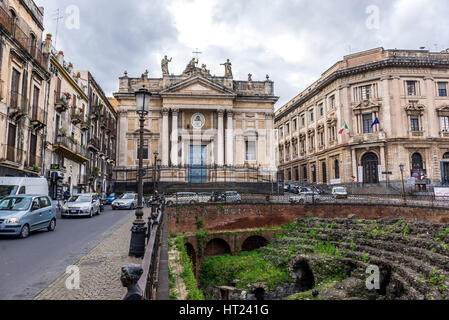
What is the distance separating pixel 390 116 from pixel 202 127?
2242 centimetres

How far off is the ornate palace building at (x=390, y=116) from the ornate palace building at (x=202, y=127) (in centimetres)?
893

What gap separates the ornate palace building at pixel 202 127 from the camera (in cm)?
3781

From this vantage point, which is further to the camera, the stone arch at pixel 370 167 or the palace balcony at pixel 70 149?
the stone arch at pixel 370 167

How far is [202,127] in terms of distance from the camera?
39.4 metres

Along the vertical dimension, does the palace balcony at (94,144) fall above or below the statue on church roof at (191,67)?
below

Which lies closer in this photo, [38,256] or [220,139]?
[38,256]

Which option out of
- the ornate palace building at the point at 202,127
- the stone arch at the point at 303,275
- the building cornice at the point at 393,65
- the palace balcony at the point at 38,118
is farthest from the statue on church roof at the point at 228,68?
the stone arch at the point at 303,275

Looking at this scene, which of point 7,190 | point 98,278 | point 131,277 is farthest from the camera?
point 7,190

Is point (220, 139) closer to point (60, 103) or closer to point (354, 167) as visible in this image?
point (354, 167)

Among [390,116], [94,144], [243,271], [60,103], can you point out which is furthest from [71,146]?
[390,116]

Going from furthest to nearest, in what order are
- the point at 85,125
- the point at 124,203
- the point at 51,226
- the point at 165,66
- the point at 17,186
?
the point at 165,66, the point at 85,125, the point at 124,203, the point at 17,186, the point at 51,226

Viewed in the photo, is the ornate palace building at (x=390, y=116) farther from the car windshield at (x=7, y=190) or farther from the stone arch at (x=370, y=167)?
the car windshield at (x=7, y=190)

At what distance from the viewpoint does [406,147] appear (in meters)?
36.6

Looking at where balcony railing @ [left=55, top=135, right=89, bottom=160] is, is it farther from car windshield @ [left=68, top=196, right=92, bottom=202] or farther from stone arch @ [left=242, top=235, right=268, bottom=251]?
stone arch @ [left=242, top=235, right=268, bottom=251]
